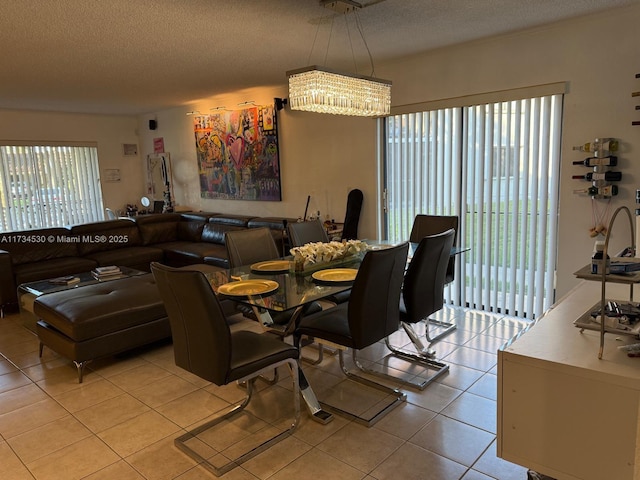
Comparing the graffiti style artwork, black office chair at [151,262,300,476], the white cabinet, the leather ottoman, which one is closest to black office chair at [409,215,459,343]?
black office chair at [151,262,300,476]

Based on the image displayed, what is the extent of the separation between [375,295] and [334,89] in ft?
4.35

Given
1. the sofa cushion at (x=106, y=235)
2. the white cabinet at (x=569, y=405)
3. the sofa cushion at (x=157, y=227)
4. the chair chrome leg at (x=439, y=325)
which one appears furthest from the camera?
the sofa cushion at (x=157, y=227)

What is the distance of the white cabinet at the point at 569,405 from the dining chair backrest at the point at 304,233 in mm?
2311

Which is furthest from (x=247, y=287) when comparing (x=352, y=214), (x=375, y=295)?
(x=352, y=214)

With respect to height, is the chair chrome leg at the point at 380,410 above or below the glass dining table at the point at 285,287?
below

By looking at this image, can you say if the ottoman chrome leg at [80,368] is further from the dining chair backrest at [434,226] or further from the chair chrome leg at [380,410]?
the dining chair backrest at [434,226]

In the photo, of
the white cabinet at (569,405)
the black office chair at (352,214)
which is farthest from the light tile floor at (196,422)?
the black office chair at (352,214)

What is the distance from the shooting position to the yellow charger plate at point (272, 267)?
3.00m

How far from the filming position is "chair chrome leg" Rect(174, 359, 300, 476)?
2195 mm

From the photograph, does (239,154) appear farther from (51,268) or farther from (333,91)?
(333,91)

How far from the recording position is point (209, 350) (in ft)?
6.88

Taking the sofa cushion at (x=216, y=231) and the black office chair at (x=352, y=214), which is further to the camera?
the sofa cushion at (x=216, y=231)

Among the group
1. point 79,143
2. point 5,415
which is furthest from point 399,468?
point 79,143

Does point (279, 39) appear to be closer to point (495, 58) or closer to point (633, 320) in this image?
point (495, 58)
